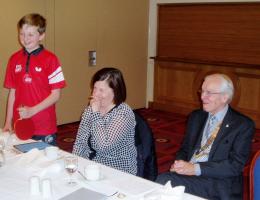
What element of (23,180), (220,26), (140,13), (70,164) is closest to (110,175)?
(70,164)

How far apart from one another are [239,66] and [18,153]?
13.9 feet

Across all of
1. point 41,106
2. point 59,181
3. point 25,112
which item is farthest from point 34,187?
point 41,106

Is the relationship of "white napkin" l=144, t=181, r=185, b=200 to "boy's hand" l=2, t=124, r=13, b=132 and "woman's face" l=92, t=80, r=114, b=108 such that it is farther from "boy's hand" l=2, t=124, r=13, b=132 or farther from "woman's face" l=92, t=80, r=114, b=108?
"boy's hand" l=2, t=124, r=13, b=132

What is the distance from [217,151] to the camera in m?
2.43

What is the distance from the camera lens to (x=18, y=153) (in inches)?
93.6

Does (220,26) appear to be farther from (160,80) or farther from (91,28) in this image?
(91,28)

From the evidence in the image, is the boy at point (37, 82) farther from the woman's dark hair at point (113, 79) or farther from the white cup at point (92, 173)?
the white cup at point (92, 173)

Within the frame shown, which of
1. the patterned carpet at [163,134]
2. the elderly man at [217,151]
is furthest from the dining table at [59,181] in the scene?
the patterned carpet at [163,134]

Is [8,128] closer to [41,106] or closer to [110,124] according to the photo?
[41,106]

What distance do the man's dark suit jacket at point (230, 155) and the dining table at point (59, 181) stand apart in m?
0.60

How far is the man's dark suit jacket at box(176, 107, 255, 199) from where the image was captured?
2367 millimetres

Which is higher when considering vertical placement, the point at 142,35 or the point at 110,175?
the point at 142,35

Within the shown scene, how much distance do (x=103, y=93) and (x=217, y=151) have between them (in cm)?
75

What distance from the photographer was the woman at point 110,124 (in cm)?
246
